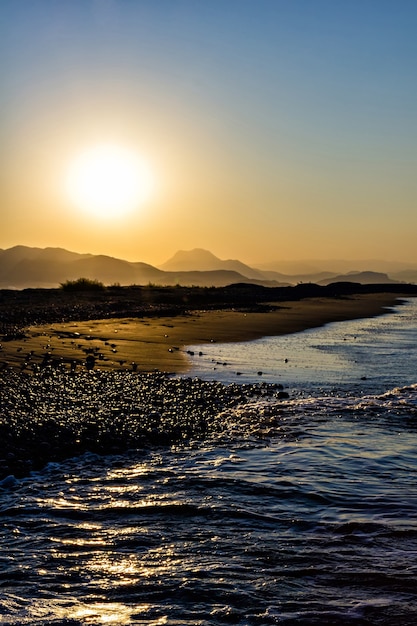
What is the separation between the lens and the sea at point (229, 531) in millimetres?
5773

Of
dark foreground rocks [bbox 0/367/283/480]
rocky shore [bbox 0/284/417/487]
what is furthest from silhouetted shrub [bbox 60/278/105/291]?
dark foreground rocks [bbox 0/367/283/480]

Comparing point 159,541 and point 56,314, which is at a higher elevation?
point 56,314

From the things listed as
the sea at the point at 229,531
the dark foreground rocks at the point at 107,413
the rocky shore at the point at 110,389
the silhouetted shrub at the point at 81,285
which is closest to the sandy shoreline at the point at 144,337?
the rocky shore at the point at 110,389

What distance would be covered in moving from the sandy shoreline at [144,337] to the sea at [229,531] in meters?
7.25

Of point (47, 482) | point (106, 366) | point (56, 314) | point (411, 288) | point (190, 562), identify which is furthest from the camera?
point (411, 288)

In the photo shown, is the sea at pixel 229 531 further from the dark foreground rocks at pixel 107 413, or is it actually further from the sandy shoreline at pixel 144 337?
the sandy shoreline at pixel 144 337

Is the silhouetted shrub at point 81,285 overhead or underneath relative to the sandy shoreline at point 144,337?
overhead

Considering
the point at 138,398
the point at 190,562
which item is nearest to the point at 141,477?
the point at 190,562

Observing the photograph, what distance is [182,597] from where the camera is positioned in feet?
19.5

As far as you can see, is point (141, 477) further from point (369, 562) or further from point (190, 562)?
point (369, 562)

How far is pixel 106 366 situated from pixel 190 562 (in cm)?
1214

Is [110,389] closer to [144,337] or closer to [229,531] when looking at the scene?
[229,531]

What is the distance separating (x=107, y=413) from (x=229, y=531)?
19.7ft

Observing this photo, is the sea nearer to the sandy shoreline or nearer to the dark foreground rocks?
the dark foreground rocks
